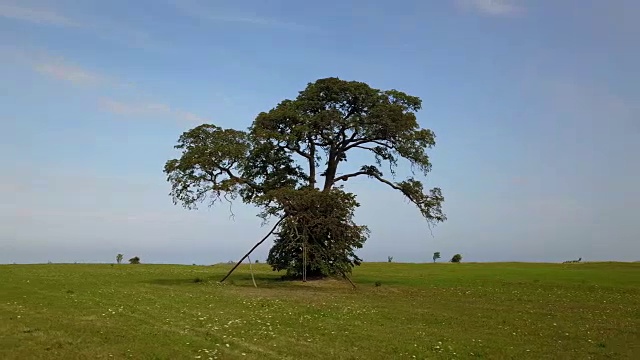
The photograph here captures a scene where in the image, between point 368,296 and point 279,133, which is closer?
point 368,296

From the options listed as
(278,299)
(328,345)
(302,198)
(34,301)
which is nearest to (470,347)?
(328,345)

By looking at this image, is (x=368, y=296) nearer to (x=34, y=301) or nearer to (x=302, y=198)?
(x=302, y=198)

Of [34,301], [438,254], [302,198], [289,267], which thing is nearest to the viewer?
[34,301]

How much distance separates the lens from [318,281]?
147 feet

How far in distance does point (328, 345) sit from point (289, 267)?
28409 millimetres

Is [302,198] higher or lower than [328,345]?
higher

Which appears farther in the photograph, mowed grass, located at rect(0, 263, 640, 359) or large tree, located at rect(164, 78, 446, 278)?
large tree, located at rect(164, 78, 446, 278)

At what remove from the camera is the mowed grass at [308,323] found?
Result: 15219mm

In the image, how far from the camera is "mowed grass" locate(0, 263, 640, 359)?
15219 mm

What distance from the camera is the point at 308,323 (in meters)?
20.7

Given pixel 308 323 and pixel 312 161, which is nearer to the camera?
pixel 308 323

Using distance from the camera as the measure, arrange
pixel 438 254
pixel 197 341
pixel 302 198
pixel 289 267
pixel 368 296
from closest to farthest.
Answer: pixel 197 341 < pixel 368 296 < pixel 302 198 < pixel 289 267 < pixel 438 254

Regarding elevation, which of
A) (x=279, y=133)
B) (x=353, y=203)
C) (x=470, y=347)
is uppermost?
(x=279, y=133)

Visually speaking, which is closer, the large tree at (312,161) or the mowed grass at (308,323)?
the mowed grass at (308,323)
